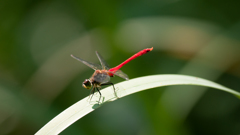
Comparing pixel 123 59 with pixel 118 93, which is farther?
pixel 123 59

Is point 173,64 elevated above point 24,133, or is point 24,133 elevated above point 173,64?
point 173,64

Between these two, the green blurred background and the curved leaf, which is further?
the green blurred background

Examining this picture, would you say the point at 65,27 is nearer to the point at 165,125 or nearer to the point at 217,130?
the point at 165,125

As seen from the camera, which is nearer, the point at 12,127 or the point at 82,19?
the point at 12,127

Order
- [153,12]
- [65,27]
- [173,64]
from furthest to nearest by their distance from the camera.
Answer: [65,27]
[153,12]
[173,64]

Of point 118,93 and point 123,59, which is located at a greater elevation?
point 123,59

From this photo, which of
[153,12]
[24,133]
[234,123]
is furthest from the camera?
[153,12]

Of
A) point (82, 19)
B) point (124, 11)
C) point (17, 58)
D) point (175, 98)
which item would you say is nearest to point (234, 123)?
point (175, 98)

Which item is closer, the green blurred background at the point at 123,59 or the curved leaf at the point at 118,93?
the curved leaf at the point at 118,93
